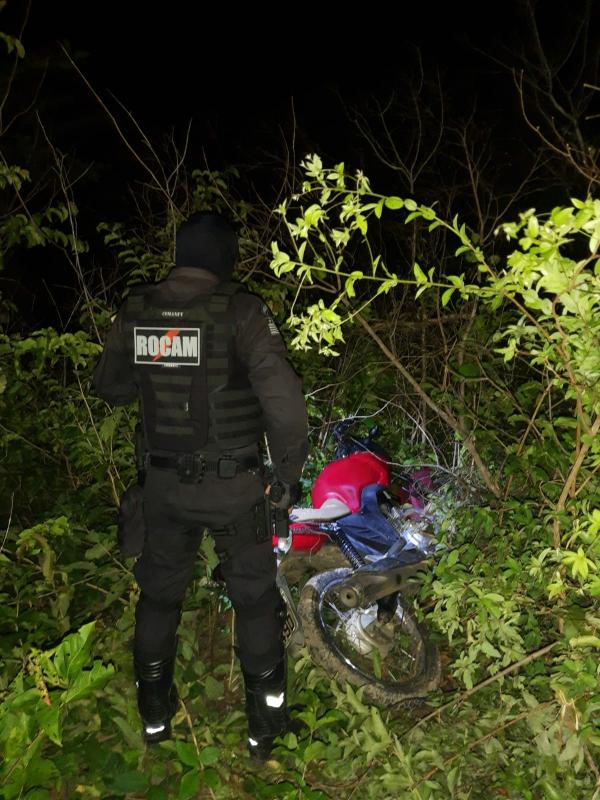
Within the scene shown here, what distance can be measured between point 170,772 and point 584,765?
5.29 feet

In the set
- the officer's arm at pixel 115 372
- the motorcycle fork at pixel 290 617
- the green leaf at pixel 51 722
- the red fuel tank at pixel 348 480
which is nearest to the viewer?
the green leaf at pixel 51 722

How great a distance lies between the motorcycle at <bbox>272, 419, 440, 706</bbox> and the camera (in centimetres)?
271

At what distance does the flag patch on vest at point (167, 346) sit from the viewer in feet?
7.11

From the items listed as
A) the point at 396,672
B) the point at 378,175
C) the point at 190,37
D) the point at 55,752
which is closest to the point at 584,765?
the point at 396,672

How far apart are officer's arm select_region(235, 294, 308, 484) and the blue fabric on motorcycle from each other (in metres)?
0.86

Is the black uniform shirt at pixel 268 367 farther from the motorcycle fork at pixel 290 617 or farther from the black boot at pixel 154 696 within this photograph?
the black boot at pixel 154 696

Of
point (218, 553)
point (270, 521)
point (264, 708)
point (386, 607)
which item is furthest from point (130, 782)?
point (386, 607)

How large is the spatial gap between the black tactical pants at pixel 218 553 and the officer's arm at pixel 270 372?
0.27 meters

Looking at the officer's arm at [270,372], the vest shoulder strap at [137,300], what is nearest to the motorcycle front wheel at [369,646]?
the officer's arm at [270,372]

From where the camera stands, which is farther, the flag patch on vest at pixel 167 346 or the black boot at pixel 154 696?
the black boot at pixel 154 696

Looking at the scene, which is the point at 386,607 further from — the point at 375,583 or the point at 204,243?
the point at 204,243

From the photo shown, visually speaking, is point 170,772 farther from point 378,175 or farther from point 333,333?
point 378,175

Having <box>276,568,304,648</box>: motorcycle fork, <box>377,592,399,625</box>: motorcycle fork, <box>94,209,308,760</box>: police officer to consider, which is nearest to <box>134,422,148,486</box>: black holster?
<box>94,209,308,760</box>: police officer

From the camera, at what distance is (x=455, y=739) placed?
240 cm
